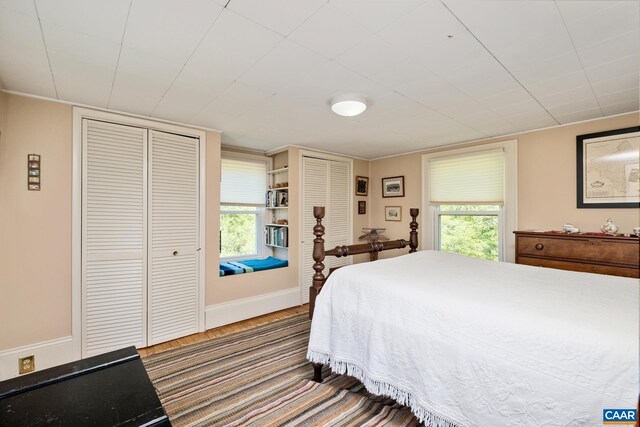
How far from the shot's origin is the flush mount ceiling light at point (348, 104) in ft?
6.97

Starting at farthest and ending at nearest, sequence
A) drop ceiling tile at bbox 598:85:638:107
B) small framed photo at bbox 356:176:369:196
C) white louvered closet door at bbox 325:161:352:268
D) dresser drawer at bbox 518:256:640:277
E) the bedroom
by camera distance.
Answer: small framed photo at bbox 356:176:369:196
white louvered closet door at bbox 325:161:352:268
dresser drawer at bbox 518:256:640:277
drop ceiling tile at bbox 598:85:638:107
the bedroom

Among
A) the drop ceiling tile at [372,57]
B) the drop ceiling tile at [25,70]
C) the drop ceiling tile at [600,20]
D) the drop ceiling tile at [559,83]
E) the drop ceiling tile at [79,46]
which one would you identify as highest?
the drop ceiling tile at [25,70]

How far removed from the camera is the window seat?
3311mm

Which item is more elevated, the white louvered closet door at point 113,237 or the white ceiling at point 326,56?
the white ceiling at point 326,56

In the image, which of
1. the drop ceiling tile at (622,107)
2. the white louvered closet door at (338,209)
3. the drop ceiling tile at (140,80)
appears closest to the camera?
the drop ceiling tile at (140,80)

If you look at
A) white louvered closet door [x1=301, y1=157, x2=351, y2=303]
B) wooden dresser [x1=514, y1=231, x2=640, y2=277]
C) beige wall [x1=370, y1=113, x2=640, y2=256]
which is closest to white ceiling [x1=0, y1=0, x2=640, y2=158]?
beige wall [x1=370, y1=113, x2=640, y2=256]

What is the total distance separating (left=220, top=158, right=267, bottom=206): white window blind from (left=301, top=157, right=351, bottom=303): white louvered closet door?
70 centimetres

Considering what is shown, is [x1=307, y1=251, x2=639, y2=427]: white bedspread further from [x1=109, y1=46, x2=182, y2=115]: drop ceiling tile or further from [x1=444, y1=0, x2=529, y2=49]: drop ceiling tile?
[x1=109, y1=46, x2=182, y2=115]: drop ceiling tile

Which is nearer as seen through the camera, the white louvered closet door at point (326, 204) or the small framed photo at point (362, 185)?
the white louvered closet door at point (326, 204)

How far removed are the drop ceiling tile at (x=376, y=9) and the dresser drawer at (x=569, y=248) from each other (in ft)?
6.90

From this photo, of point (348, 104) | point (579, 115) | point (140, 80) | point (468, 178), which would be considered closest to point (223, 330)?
point (140, 80)

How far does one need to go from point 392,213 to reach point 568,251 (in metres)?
2.31

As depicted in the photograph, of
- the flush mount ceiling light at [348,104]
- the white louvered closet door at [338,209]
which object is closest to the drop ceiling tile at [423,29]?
the flush mount ceiling light at [348,104]

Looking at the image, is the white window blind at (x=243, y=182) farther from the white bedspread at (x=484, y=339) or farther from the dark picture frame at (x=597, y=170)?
the dark picture frame at (x=597, y=170)
